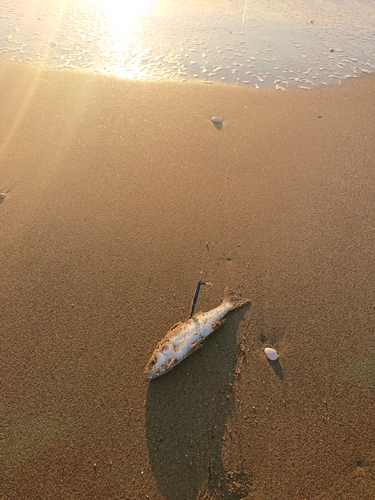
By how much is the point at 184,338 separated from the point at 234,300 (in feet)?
1.75

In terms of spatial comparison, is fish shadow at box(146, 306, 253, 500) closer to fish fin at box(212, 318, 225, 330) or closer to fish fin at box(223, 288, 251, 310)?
fish fin at box(212, 318, 225, 330)

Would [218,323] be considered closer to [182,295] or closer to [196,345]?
[196,345]

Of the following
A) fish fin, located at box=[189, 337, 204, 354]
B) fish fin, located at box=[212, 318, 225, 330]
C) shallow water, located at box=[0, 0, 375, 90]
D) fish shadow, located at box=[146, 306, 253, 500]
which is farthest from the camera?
shallow water, located at box=[0, 0, 375, 90]

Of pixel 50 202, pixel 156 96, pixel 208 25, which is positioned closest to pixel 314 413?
pixel 50 202

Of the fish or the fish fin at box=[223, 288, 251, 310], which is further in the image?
the fish fin at box=[223, 288, 251, 310]

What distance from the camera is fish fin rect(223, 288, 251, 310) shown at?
2.49 meters

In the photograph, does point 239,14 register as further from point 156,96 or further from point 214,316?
point 214,316

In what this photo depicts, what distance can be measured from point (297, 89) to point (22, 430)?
16.8ft

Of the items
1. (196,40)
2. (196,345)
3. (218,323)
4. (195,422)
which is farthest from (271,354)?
(196,40)

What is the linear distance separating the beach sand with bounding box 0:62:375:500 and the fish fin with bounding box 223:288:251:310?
57mm

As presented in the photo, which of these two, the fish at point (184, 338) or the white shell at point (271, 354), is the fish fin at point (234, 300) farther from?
the white shell at point (271, 354)

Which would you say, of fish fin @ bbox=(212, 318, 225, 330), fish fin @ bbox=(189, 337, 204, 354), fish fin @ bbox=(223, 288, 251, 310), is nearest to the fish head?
fish fin @ bbox=(189, 337, 204, 354)

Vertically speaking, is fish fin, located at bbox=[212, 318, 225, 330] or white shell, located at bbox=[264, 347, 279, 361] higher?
fish fin, located at bbox=[212, 318, 225, 330]

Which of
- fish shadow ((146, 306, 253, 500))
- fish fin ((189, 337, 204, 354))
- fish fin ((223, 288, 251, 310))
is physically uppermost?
fish fin ((223, 288, 251, 310))
